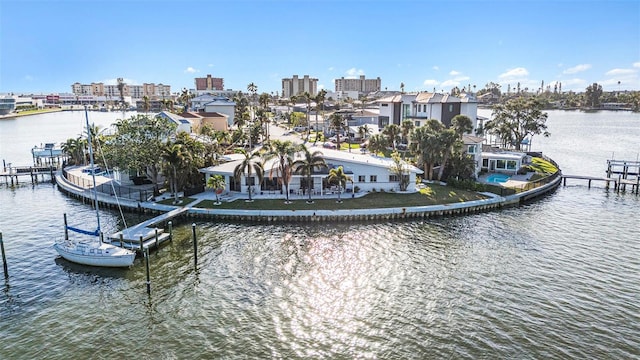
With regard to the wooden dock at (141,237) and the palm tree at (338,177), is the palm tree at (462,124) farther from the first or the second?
the wooden dock at (141,237)

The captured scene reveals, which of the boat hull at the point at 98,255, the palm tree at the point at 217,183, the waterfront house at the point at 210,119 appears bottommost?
the boat hull at the point at 98,255

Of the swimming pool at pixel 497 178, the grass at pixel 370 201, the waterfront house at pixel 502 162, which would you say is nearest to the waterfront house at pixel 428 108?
the waterfront house at pixel 502 162

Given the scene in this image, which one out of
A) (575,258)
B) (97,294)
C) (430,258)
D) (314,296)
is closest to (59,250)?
(97,294)

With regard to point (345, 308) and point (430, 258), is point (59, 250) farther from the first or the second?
point (430, 258)

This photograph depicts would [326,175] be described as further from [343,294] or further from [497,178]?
[497,178]

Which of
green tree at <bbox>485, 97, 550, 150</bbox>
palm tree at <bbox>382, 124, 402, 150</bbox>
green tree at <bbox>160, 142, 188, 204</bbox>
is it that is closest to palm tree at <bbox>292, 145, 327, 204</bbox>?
green tree at <bbox>160, 142, 188, 204</bbox>

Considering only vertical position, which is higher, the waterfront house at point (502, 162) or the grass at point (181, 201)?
the waterfront house at point (502, 162)
